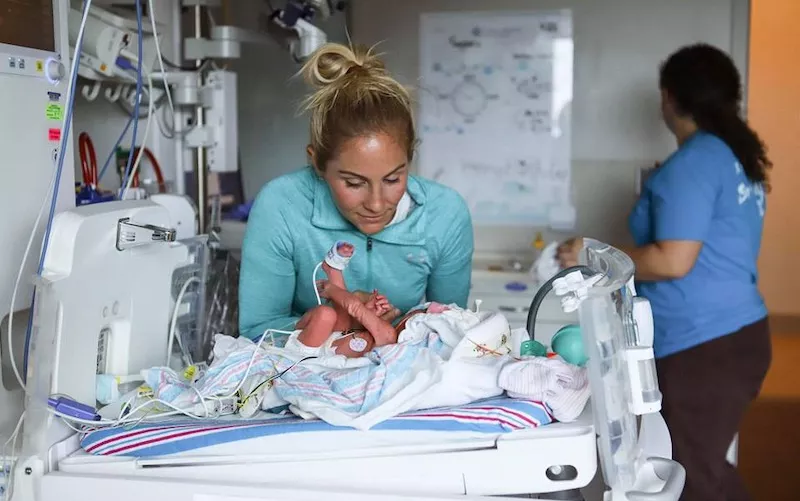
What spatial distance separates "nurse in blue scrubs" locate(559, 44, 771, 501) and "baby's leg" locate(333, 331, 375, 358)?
990mm

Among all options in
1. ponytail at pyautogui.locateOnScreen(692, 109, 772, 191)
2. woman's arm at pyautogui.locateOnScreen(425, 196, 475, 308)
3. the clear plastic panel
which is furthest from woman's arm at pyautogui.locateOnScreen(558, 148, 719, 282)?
the clear plastic panel

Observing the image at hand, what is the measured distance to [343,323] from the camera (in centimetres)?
148

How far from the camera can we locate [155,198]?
189cm

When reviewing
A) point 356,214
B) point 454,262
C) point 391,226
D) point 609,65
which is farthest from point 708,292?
point 609,65

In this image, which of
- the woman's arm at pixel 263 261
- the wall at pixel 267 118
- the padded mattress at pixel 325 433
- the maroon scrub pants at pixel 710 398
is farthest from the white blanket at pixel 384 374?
the wall at pixel 267 118

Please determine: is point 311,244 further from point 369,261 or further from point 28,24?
point 28,24

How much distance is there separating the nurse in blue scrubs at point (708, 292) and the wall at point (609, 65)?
0.98 meters

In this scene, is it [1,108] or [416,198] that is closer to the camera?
[1,108]

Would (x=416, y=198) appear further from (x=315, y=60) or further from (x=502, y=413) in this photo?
(x=502, y=413)

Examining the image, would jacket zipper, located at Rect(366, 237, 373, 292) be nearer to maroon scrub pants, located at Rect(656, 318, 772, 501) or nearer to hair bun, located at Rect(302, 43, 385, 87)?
hair bun, located at Rect(302, 43, 385, 87)

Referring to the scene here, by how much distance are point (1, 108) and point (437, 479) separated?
97 cm

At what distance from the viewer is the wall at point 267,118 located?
11.3 feet

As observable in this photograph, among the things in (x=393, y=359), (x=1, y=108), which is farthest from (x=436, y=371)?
(x=1, y=108)

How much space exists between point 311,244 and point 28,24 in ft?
2.13
